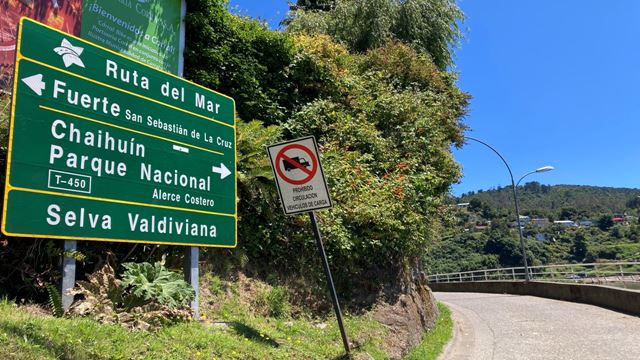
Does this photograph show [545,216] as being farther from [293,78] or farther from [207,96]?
[207,96]

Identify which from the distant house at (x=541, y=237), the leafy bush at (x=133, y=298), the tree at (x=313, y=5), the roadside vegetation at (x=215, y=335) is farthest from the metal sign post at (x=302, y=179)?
the distant house at (x=541, y=237)

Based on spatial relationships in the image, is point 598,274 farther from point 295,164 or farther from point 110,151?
point 110,151

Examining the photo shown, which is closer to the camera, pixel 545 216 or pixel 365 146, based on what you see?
pixel 365 146

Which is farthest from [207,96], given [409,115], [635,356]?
[409,115]

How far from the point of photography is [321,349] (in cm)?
624

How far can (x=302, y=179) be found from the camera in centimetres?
622

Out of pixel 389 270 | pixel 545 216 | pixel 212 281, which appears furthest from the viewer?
pixel 545 216

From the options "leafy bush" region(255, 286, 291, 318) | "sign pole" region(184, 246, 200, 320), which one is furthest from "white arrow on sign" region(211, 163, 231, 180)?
"leafy bush" region(255, 286, 291, 318)

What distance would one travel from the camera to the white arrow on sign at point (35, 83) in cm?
432

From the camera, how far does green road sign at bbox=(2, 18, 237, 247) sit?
4.24 metres

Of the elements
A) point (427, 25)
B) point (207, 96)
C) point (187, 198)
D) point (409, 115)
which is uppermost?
point (427, 25)

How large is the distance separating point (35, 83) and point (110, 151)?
0.91m

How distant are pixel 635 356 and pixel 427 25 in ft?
53.5

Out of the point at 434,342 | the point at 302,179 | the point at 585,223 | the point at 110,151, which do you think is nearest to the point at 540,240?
the point at 585,223
